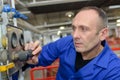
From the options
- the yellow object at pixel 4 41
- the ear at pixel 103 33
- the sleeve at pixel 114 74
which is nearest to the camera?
the yellow object at pixel 4 41

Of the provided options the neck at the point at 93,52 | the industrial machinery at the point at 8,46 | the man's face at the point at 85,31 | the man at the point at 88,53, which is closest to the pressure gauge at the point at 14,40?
the industrial machinery at the point at 8,46

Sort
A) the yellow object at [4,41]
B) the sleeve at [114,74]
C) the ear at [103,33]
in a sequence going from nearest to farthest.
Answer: the yellow object at [4,41] < the sleeve at [114,74] < the ear at [103,33]

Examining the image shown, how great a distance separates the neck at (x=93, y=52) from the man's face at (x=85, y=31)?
0.06 metres

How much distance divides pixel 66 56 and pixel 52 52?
0.12 meters

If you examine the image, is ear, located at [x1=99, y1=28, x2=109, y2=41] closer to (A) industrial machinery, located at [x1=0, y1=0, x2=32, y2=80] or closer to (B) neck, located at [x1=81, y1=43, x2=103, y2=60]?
(B) neck, located at [x1=81, y1=43, x2=103, y2=60]

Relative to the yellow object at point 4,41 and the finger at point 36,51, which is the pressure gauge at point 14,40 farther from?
the finger at point 36,51

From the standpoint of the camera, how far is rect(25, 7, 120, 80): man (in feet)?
4.37

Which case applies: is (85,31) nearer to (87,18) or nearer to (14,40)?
(87,18)

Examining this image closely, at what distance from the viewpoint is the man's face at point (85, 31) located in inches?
52.4

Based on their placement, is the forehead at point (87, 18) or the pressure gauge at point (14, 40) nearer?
the pressure gauge at point (14, 40)

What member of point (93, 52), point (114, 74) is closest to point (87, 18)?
point (93, 52)

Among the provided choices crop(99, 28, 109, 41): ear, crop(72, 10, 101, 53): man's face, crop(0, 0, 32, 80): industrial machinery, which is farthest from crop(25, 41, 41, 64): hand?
crop(99, 28, 109, 41): ear

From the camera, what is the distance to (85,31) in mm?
1334

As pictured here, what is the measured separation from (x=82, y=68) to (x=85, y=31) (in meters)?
0.23
